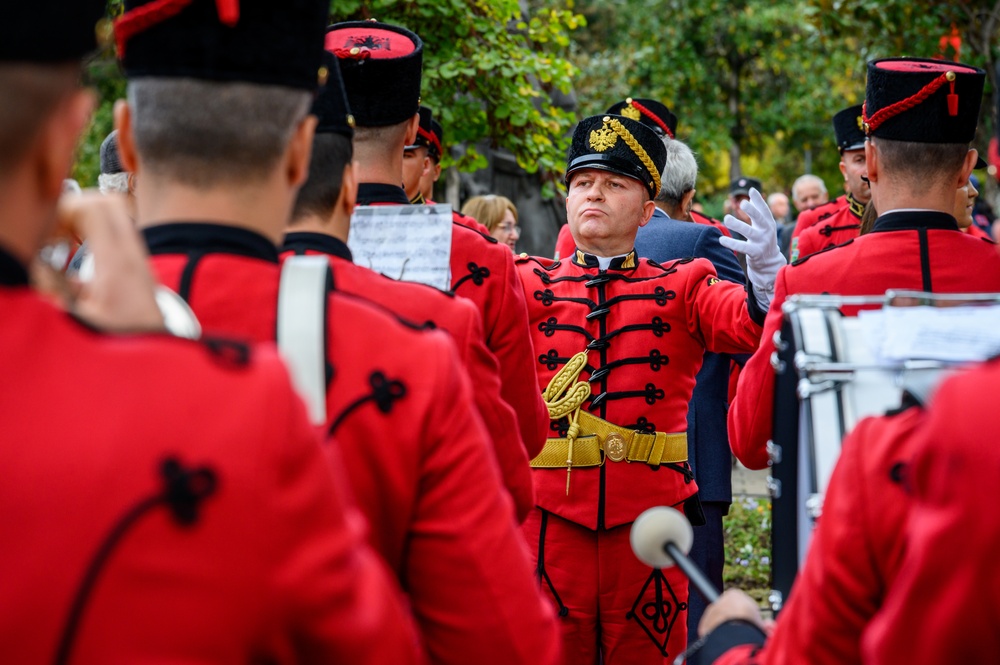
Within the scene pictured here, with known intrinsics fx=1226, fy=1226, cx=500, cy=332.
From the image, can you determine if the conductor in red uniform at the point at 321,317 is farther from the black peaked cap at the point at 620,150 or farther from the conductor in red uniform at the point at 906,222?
the black peaked cap at the point at 620,150

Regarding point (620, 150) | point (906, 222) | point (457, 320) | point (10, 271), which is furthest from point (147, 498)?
point (620, 150)

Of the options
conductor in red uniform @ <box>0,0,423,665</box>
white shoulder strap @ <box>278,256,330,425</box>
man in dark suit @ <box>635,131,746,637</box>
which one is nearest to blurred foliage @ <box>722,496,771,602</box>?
man in dark suit @ <box>635,131,746,637</box>

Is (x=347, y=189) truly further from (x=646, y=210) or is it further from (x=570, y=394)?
(x=646, y=210)

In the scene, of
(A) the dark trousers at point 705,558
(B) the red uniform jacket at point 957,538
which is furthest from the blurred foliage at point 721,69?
(B) the red uniform jacket at point 957,538

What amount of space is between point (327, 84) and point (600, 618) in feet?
7.91

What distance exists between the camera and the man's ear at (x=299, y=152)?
1.81 metres

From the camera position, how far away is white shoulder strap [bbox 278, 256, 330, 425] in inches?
69.0

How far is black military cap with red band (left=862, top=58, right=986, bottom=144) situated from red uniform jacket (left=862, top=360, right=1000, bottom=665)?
1.99 metres

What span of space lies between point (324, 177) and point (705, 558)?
329 cm

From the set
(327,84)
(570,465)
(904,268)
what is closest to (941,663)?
(327,84)

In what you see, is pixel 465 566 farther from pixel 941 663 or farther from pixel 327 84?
pixel 327 84

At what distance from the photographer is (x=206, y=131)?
173 centimetres

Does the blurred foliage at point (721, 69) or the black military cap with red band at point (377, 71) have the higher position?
the blurred foliage at point (721, 69)

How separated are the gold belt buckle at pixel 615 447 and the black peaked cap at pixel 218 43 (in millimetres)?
2454
